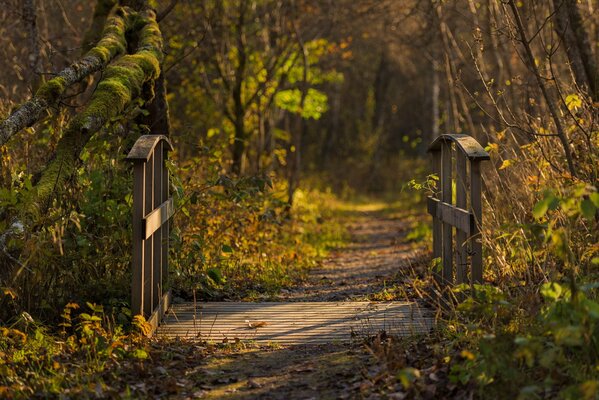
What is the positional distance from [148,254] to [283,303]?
212 cm

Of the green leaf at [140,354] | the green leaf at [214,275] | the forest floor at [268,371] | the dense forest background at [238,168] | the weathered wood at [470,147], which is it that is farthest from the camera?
the green leaf at [214,275]

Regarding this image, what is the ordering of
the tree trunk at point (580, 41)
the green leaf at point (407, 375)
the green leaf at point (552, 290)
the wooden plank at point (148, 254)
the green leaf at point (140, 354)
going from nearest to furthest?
the green leaf at point (407, 375), the green leaf at point (552, 290), the green leaf at point (140, 354), the wooden plank at point (148, 254), the tree trunk at point (580, 41)

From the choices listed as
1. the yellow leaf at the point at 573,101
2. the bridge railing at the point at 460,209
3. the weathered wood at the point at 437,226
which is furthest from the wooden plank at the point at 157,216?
the yellow leaf at the point at 573,101

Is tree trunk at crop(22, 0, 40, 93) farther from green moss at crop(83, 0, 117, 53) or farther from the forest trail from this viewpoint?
the forest trail

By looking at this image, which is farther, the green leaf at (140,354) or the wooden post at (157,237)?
the wooden post at (157,237)

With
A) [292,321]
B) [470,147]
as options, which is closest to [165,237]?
[292,321]

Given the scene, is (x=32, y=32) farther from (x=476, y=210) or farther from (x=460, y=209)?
(x=476, y=210)

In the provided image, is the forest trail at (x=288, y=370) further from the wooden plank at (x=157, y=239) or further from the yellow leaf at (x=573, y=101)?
the yellow leaf at (x=573, y=101)

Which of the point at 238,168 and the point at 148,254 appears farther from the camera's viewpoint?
the point at 238,168

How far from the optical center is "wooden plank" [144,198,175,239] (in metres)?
6.50

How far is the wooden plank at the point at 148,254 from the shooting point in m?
6.88

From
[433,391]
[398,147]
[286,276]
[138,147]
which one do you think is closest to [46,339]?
[138,147]

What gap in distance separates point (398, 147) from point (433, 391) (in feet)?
120

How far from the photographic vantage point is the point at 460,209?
7102mm
